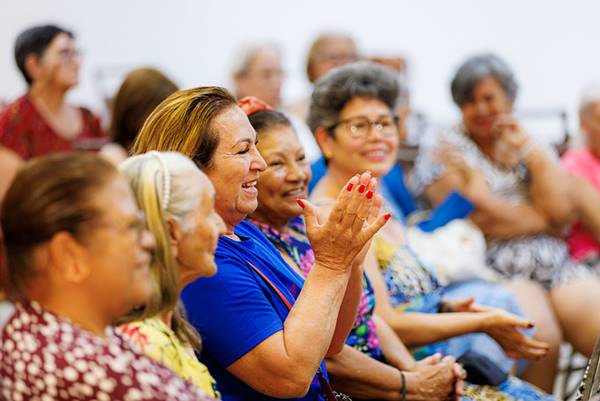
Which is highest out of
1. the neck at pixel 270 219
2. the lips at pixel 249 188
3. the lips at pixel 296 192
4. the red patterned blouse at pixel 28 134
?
the lips at pixel 249 188

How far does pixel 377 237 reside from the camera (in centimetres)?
285

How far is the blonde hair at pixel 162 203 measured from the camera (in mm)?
1525

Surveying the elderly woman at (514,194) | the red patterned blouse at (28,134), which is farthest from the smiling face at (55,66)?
the elderly woman at (514,194)

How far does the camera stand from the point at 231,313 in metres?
1.86

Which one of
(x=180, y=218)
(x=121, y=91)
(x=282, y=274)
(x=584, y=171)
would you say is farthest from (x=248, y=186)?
(x=584, y=171)

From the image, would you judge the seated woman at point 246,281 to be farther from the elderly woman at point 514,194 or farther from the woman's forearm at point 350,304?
the elderly woman at point 514,194

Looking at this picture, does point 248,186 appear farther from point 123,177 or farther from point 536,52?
point 536,52

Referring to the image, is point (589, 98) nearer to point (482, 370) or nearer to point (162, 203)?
point (482, 370)

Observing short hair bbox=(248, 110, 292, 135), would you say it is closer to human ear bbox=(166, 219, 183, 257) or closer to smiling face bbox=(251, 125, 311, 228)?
smiling face bbox=(251, 125, 311, 228)

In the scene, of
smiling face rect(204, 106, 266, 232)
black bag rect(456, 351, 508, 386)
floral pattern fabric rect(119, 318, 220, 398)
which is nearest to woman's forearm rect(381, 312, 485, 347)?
black bag rect(456, 351, 508, 386)

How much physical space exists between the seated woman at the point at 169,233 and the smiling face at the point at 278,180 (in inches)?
30.1

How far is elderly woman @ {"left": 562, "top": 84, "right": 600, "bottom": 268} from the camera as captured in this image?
3.95 m

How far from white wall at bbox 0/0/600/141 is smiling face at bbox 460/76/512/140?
2.72m

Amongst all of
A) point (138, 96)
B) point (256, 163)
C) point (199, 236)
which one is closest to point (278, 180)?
point (256, 163)
